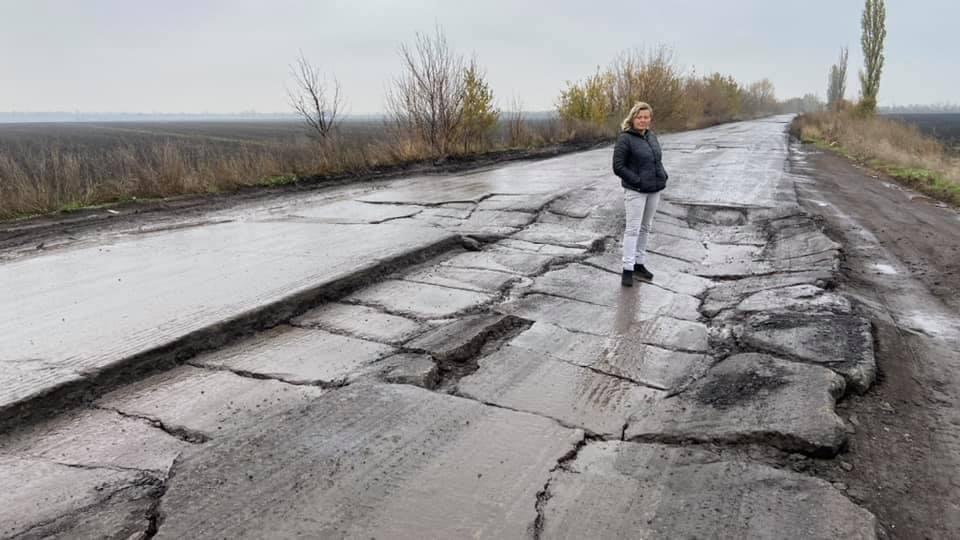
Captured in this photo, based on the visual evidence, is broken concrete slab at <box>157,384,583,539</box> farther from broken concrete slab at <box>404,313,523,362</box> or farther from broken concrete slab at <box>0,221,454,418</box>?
broken concrete slab at <box>0,221,454,418</box>

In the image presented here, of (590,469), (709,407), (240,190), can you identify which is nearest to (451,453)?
(590,469)

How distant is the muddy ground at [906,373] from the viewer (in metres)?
2.61

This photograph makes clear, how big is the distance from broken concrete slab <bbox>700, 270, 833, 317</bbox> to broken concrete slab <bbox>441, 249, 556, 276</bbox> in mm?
1670

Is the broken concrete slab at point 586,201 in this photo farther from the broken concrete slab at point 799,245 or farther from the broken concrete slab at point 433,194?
the broken concrete slab at point 799,245

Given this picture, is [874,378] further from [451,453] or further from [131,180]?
[131,180]

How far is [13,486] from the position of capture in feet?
8.93

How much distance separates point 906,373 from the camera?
12.7ft

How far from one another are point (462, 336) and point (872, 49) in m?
35.4

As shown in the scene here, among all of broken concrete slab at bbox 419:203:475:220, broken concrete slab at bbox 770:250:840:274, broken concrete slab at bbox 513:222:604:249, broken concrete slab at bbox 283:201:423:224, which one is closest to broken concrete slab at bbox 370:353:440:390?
broken concrete slab at bbox 513:222:604:249

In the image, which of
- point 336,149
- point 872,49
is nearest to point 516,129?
point 336,149

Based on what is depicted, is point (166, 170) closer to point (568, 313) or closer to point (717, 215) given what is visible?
point (568, 313)

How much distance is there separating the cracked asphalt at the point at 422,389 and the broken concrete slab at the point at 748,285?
0.04m

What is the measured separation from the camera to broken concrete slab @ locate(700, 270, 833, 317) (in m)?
5.39

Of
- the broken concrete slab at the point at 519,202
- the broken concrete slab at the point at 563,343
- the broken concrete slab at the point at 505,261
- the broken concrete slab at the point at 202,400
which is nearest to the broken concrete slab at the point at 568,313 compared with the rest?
the broken concrete slab at the point at 563,343
